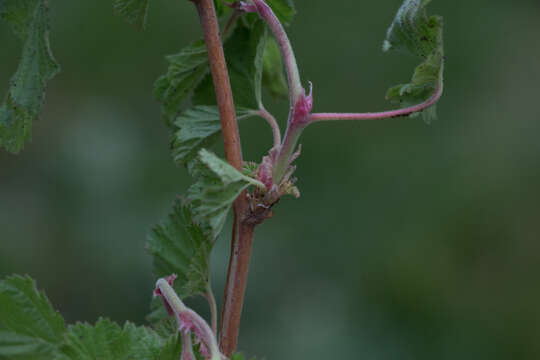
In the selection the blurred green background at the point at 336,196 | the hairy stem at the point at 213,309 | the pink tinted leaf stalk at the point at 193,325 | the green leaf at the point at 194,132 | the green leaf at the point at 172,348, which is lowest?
the blurred green background at the point at 336,196

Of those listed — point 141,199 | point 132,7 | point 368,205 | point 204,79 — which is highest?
point 132,7

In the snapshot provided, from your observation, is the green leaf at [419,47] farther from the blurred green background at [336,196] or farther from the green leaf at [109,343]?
the blurred green background at [336,196]

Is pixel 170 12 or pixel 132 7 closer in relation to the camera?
pixel 132 7

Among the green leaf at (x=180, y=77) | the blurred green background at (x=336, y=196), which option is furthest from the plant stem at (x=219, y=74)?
the blurred green background at (x=336, y=196)

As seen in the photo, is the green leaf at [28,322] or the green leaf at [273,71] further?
the green leaf at [273,71]

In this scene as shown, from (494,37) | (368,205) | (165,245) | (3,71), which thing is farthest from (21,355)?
(494,37)

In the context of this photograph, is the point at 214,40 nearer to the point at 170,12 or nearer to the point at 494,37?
the point at 170,12

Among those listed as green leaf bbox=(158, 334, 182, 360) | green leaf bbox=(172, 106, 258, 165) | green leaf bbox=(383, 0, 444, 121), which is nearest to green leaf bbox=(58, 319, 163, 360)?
green leaf bbox=(158, 334, 182, 360)

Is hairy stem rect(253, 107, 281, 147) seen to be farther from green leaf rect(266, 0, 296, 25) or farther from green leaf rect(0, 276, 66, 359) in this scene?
green leaf rect(0, 276, 66, 359)
